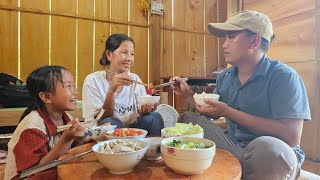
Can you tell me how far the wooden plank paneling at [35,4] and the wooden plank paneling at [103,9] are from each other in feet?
2.34

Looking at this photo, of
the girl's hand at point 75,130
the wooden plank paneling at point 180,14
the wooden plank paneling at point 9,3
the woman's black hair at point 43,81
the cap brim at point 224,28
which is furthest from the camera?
the wooden plank paneling at point 180,14

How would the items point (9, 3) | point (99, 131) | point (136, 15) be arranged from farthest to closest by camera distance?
point (136, 15) < point (9, 3) < point (99, 131)

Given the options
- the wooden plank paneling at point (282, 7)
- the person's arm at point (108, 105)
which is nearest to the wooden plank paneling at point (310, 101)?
the wooden plank paneling at point (282, 7)

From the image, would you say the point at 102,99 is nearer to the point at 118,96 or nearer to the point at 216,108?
the point at 118,96

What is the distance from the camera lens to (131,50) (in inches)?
81.7

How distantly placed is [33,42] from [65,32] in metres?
0.46

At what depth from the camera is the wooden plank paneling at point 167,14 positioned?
4.41 meters

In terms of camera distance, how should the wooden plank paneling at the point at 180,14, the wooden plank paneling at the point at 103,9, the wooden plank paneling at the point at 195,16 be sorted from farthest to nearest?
1. the wooden plank paneling at the point at 195,16
2. the wooden plank paneling at the point at 180,14
3. the wooden plank paneling at the point at 103,9

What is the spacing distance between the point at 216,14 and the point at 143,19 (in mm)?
1663

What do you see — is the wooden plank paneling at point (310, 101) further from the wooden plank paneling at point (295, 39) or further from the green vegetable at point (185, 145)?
the green vegetable at point (185, 145)

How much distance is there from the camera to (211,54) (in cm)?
500

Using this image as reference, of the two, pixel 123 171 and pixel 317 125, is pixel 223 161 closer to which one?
→ pixel 123 171

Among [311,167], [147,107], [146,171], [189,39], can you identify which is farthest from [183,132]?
[189,39]

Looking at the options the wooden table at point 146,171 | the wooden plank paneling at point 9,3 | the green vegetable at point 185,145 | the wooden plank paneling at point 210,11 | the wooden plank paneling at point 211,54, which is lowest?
the wooden table at point 146,171
